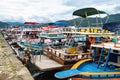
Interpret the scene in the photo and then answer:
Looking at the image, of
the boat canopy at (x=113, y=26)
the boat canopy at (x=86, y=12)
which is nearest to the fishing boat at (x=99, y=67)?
the boat canopy at (x=113, y=26)

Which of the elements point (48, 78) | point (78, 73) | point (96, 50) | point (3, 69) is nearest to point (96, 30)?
point (96, 50)

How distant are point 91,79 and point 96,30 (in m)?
7.44

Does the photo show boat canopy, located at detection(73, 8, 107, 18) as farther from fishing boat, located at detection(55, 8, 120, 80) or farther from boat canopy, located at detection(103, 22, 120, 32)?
fishing boat, located at detection(55, 8, 120, 80)

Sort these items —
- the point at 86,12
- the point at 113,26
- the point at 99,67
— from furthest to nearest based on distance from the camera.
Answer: the point at 86,12, the point at 113,26, the point at 99,67

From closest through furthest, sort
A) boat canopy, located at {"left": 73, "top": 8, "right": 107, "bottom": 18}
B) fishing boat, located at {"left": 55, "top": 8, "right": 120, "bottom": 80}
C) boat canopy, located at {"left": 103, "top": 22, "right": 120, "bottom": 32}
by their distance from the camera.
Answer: fishing boat, located at {"left": 55, "top": 8, "right": 120, "bottom": 80} → boat canopy, located at {"left": 103, "top": 22, "right": 120, "bottom": 32} → boat canopy, located at {"left": 73, "top": 8, "right": 107, "bottom": 18}

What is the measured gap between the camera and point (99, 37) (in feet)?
57.7

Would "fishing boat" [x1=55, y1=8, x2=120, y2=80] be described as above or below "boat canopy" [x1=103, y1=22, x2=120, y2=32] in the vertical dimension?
below

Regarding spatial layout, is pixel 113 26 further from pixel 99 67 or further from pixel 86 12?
pixel 86 12

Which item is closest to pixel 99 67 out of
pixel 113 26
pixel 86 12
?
pixel 113 26

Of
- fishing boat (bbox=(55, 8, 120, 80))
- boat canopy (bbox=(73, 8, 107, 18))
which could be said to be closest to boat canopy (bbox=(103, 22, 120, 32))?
fishing boat (bbox=(55, 8, 120, 80))

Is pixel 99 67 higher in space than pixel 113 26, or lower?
lower

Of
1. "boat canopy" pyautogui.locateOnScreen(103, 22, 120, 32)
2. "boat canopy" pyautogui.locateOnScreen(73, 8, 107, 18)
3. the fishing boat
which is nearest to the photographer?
the fishing boat

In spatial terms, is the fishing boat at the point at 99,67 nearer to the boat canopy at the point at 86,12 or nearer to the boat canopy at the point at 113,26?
the boat canopy at the point at 113,26

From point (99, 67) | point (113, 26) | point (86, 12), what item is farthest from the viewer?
point (86, 12)
